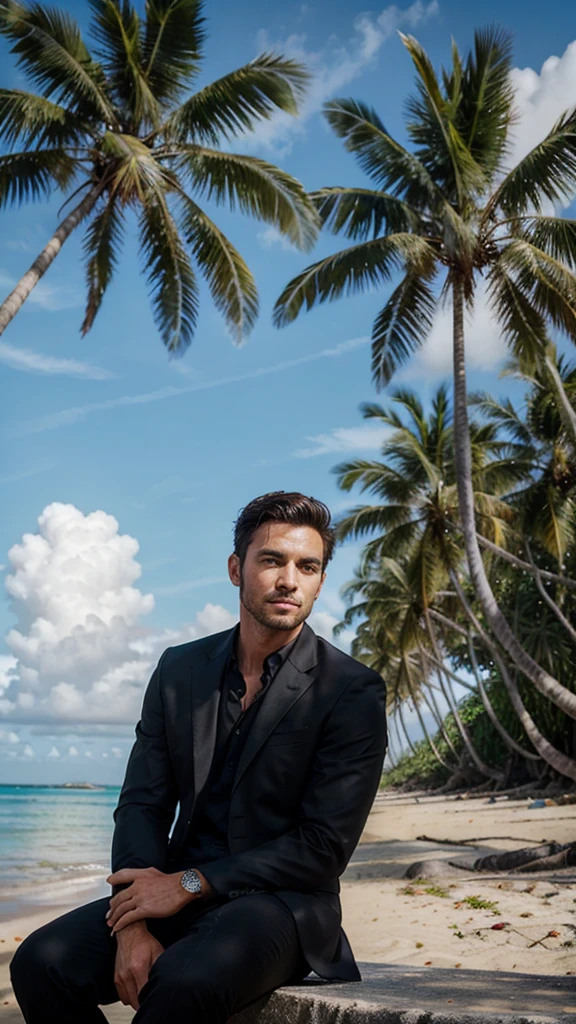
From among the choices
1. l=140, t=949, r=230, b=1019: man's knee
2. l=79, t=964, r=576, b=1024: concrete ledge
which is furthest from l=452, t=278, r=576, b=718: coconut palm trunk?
l=140, t=949, r=230, b=1019: man's knee

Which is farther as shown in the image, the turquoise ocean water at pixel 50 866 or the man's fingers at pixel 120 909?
the turquoise ocean water at pixel 50 866

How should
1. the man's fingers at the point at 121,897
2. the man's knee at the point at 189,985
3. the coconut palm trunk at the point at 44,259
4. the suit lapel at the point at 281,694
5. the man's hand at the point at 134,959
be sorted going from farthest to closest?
the coconut palm trunk at the point at 44,259 < the suit lapel at the point at 281,694 < the man's fingers at the point at 121,897 < the man's hand at the point at 134,959 < the man's knee at the point at 189,985

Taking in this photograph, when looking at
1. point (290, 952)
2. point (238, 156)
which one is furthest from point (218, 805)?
point (238, 156)

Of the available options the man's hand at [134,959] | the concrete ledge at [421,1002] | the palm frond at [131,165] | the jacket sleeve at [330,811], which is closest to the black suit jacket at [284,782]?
the jacket sleeve at [330,811]

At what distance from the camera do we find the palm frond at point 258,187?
13633 mm

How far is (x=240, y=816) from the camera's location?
8.87 feet

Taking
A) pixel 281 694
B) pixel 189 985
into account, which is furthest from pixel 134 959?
pixel 281 694

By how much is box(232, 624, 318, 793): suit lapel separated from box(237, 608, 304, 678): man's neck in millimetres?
54

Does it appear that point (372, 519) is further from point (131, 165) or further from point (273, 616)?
point (273, 616)

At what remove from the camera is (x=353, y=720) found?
9.04ft

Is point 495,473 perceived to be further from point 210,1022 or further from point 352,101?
point 210,1022

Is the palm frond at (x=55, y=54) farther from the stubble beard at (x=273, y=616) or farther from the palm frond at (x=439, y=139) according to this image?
the stubble beard at (x=273, y=616)

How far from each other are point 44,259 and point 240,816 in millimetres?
11090

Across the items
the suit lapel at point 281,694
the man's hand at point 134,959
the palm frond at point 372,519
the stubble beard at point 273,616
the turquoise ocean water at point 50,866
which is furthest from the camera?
the palm frond at point 372,519
